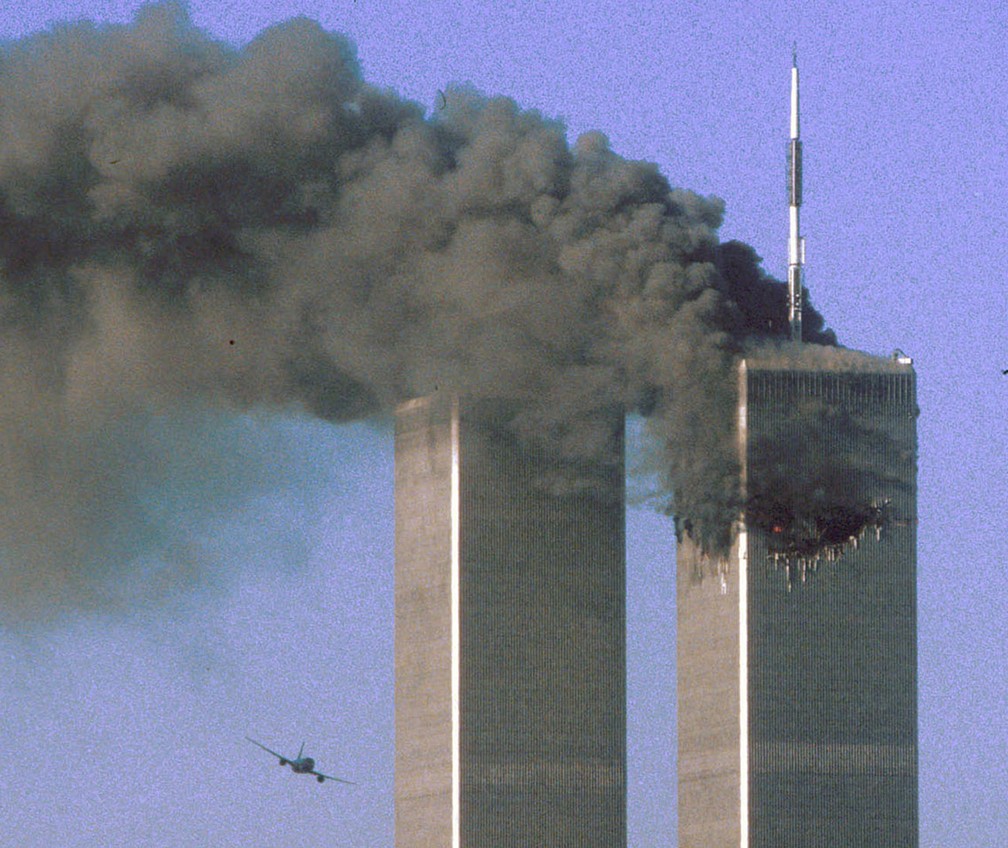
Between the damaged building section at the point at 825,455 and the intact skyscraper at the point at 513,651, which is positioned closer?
the damaged building section at the point at 825,455

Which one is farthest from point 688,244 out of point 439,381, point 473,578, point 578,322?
point 473,578

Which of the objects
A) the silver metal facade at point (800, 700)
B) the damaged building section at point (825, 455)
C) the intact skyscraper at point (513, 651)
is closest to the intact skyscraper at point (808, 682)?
the silver metal facade at point (800, 700)

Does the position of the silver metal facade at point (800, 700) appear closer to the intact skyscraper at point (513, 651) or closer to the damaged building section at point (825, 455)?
the damaged building section at point (825, 455)

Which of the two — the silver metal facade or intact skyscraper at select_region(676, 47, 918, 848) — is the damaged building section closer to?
intact skyscraper at select_region(676, 47, 918, 848)

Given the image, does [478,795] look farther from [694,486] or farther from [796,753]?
[694,486]

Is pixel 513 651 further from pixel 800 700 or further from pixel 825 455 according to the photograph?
pixel 825 455

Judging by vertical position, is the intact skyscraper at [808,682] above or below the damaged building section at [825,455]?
Answer: below

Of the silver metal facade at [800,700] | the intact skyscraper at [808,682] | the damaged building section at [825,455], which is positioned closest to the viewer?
the damaged building section at [825,455]
